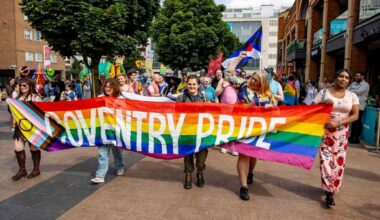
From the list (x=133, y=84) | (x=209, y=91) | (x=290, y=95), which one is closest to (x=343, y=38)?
(x=290, y=95)

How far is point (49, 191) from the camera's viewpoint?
4734 mm

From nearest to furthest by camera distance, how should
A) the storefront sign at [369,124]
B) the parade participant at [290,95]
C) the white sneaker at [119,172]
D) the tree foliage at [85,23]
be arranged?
the white sneaker at [119,172] → the storefront sign at [369,124] → the parade participant at [290,95] → the tree foliage at [85,23]

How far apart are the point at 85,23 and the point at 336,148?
10.9 metres

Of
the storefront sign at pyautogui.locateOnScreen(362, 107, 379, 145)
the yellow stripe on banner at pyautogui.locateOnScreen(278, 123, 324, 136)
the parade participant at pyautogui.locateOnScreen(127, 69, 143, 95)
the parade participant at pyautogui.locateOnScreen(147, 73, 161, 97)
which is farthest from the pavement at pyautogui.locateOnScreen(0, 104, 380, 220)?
the parade participant at pyautogui.locateOnScreen(147, 73, 161, 97)

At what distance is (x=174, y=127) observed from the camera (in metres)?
4.88

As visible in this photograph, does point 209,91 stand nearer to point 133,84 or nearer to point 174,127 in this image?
point 133,84

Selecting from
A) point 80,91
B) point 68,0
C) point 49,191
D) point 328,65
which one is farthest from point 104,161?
point 328,65

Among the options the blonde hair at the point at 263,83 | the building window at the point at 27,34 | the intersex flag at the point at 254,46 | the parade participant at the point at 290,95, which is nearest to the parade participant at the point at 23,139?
the blonde hair at the point at 263,83

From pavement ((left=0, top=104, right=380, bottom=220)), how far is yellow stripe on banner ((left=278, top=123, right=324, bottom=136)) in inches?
37.7

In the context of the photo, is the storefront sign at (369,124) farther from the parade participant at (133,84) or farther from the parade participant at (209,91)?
the parade participant at (133,84)

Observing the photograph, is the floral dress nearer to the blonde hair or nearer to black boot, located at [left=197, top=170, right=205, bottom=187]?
the blonde hair

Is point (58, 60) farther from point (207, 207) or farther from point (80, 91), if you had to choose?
point (207, 207)

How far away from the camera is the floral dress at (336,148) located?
429 cm

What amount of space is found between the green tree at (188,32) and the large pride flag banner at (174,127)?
2399cm
